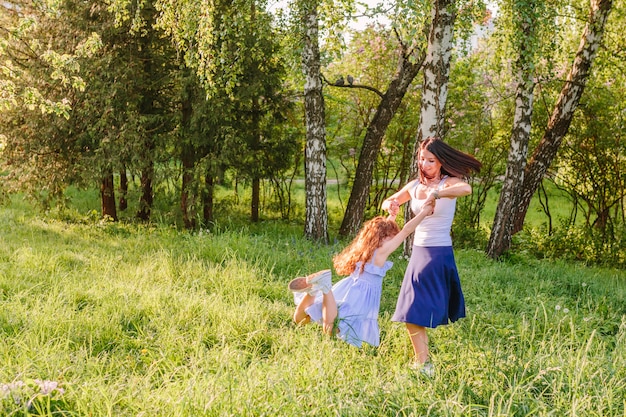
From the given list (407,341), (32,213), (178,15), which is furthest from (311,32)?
(32,213)

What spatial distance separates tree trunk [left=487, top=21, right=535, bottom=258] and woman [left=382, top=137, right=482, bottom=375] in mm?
4459

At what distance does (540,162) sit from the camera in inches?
362

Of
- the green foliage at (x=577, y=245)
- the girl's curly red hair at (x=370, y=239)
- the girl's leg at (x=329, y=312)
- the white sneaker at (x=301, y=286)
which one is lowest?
the green foliage at (x=577, y=245)

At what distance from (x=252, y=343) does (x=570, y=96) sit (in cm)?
702

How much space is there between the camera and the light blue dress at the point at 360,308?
428cm

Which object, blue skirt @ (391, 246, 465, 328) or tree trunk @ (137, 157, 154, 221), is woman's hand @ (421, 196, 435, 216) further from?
tree trunk @ (137, 157, 154, 221)

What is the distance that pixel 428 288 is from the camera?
3.97m

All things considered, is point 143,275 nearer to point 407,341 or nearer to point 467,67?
point 407,341

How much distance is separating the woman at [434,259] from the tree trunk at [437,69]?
8.55ft

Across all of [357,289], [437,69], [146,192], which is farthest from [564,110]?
[146,192]

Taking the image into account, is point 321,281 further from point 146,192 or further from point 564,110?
point 146,192

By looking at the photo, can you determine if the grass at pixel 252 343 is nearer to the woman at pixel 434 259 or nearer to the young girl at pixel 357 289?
the young girl at pixel 357 289

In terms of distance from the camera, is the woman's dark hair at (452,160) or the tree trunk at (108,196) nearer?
the woman's dark hair at (452,160)

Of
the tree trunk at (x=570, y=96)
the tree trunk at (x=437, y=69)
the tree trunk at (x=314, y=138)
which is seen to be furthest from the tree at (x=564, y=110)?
the tree trunk at (x=314, y=138)
